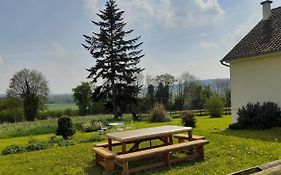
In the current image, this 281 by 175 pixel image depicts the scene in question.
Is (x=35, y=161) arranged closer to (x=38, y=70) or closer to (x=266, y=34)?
(x=266, y=34)

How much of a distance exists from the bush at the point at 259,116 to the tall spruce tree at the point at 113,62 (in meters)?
18.7

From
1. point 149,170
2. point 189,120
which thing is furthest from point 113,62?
point 149,170

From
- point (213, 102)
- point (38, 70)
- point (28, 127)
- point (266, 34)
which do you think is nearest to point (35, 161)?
point (266, 34)

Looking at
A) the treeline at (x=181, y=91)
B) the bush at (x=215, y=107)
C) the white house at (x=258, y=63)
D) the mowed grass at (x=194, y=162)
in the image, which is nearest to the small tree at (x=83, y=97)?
the treeline at (x=181, y=91)

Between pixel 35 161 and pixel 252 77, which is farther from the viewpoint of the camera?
pixel 252 77

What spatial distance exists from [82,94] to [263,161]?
137 feet

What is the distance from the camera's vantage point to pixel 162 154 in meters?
8.09

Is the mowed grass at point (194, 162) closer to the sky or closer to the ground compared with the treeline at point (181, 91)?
closer to the ground

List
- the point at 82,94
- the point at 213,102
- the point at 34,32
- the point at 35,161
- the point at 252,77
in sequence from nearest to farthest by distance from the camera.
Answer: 1. the point at 35,161
2. the point at 252,77
3. the point at 34,32
4. the point at 213,102
5. the point at 82,94

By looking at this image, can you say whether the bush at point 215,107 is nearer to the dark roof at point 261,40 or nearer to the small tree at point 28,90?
the dark roof at point 261,40

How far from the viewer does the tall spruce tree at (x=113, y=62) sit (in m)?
32.2

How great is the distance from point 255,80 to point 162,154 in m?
8.88

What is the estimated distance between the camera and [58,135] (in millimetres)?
15516

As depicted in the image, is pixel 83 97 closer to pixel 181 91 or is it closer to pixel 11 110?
pixel 11 110
